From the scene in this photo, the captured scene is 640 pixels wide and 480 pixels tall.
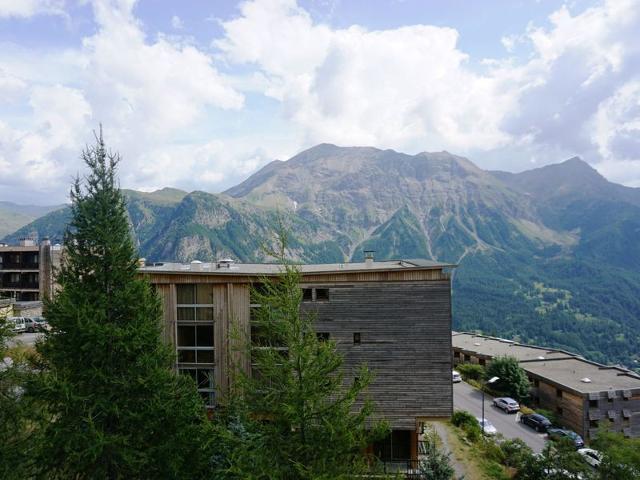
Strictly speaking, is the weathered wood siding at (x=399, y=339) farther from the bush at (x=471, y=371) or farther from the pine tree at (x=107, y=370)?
the bush at (x=471, y=371)

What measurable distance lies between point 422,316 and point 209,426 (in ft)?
46.3

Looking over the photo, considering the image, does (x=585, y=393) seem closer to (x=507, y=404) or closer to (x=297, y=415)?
(x=507, y=404)

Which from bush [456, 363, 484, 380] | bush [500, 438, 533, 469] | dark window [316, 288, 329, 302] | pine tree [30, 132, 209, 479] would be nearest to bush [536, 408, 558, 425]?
bush [456, 363, 484, 380]

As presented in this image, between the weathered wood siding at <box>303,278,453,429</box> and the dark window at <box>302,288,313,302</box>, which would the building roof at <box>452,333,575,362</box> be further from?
the dark window at <box>302,288,313,302</box>

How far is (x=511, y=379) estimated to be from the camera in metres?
49.5

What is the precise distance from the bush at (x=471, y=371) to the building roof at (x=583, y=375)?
18.4ft

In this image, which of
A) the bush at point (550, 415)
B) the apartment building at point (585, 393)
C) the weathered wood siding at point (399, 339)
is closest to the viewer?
the weathered wood siding at point (399, 339)

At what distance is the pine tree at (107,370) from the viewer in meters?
14.3

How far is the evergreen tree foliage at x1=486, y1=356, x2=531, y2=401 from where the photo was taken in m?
49.5

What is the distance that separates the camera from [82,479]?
14844 millimetres

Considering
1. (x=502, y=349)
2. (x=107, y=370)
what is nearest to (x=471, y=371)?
(x=502, y=349)

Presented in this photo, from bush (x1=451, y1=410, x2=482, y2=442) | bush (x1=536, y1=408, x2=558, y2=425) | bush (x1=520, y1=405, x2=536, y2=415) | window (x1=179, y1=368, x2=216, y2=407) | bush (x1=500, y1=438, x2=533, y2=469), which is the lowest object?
bush (x1=536, y1=408, x2=558, y2=425)

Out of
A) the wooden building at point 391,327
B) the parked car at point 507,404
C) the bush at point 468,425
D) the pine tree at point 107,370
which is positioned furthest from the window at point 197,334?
the parked car at point 507,404

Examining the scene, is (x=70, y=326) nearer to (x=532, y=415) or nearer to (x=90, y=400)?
(x=90, y=400)
